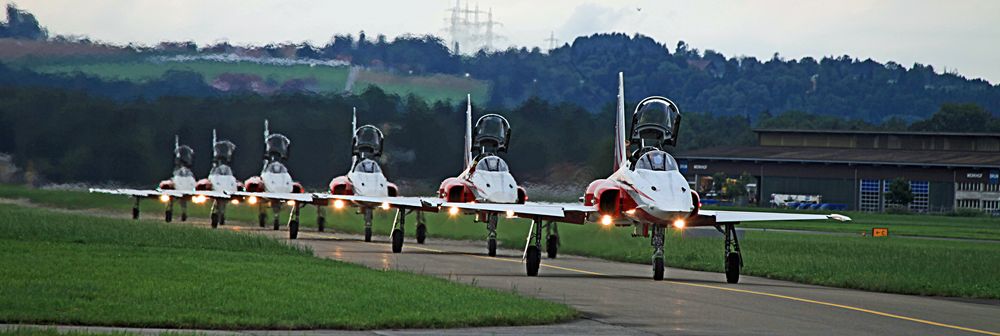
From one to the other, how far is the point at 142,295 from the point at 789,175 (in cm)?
8420

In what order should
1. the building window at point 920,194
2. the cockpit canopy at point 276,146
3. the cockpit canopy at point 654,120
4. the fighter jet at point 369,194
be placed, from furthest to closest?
1. the building window at point 920,194
2. the cockpit canopy at point 276,146
3. the fighter jet at point 369,194
4. the cockpit canopy at point 654,120

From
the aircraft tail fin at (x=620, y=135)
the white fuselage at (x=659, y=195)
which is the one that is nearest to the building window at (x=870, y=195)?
the aircraft tail fin at (x=620, y=135)

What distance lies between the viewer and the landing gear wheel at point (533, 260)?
2692cm

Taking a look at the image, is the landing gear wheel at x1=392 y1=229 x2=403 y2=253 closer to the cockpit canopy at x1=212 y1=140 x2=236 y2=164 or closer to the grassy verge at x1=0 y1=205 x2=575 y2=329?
the grassy verge at x1=0 y1=205 x2=575 y2=329

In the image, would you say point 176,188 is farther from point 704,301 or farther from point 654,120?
point 704,301

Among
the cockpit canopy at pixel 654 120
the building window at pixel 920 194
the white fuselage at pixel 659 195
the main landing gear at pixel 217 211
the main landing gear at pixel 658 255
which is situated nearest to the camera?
the white fuselage at pixel 659 195

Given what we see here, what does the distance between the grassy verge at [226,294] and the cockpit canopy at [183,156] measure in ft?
108

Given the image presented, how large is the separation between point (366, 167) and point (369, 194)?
3.96ft

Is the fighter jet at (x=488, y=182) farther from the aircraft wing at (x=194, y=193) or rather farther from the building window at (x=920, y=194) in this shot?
the building window at (x=920, y=194)

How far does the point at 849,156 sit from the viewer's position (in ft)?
323

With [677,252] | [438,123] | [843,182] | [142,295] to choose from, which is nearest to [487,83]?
[438,123]

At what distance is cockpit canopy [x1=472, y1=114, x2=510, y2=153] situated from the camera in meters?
38.6

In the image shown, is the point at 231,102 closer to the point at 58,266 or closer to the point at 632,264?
the point at 632,264

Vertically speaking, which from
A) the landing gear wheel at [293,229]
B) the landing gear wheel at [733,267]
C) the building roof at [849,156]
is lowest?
the landing gear wheel at [293,229]
